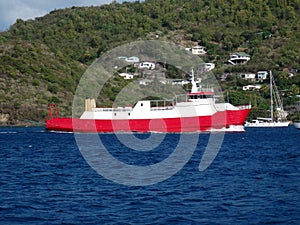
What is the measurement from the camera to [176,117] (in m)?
69.9

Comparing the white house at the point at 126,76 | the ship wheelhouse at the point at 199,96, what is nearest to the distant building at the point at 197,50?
the white house at the point at 126,76

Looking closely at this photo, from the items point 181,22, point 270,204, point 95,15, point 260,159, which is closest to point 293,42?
point 181,22

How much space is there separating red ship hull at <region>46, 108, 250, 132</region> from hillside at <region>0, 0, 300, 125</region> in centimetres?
3494

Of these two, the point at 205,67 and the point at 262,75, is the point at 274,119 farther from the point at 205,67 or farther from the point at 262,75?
the point at 205,67

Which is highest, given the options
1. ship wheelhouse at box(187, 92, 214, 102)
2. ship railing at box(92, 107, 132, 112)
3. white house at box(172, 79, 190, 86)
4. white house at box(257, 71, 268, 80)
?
white house at box(257, 71, 268, 80)

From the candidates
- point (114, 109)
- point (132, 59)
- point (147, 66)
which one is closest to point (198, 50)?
point (147, 66)

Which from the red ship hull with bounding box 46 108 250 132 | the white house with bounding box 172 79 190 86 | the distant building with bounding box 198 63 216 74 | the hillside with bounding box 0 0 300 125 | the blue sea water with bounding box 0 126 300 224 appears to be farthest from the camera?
the distant building with bounding box 198 63 216 74

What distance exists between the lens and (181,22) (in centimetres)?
19400

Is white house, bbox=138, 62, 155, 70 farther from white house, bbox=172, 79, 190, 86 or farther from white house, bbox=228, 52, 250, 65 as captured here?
white house, bbox=228, 52, 250, 65

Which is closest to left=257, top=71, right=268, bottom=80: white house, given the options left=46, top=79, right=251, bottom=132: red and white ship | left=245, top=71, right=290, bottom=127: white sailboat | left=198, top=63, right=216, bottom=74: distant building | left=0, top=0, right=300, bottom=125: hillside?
left=0, top=0, right=300, bottom=125: hillside

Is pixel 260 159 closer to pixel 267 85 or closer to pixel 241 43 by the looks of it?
pixel 267 85

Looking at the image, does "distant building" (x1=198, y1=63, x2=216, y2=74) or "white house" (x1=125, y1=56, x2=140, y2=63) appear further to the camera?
"white house" (x1=125, y1=56, x2=140, y2=63)

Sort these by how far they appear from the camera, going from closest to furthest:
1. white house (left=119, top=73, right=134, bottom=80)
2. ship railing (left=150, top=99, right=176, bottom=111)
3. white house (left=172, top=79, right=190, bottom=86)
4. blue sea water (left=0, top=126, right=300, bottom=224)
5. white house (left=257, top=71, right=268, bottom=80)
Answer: blue sea water (left=0, top=126, right=300, bottom=224)
ship railing (left=150, top=99, right=176, bottom=111)
white house (left=172, top=79, right=190, bottom=86)
white house (left=257, top=71, right=268, bottom=80)
white house (left=119, top=73, right=134, bottom=80)

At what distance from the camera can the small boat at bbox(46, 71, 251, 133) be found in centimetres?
6944
